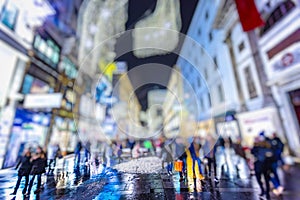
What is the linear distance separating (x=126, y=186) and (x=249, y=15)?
13436 millimetres

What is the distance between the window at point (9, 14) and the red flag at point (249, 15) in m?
16.2

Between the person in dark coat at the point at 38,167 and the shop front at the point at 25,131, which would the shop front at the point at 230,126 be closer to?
the person in dark coat at the point at 38,167

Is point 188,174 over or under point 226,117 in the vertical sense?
under

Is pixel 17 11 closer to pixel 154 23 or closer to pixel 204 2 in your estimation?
pixel 154 23

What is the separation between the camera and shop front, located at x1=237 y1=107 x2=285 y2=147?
955 centimetres

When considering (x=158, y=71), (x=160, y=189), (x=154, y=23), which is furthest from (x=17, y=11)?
(x=160, y=189)

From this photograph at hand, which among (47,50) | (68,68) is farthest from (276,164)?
(68,68)

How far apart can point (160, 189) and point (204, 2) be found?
22.8 m

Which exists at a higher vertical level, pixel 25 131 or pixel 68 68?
pixel 68 68

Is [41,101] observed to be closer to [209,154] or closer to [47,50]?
[47,50]

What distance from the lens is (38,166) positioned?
4711 millimetres

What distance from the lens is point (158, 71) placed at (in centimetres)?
735

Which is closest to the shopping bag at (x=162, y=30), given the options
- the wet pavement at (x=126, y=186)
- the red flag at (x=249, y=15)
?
the red flag at (x=249, y=15)

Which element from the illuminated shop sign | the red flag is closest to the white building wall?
the red flag
